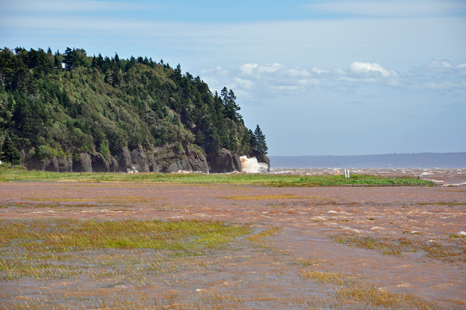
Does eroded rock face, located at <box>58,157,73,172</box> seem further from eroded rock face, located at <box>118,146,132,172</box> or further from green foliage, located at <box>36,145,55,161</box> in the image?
eroded rock face, located at <box>118,146,132,172</box>

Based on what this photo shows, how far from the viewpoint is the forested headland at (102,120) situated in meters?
113

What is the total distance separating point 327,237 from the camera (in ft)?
70.8

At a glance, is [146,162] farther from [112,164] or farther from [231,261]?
[231,261]

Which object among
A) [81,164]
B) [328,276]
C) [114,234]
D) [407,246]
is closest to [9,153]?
[81,164]

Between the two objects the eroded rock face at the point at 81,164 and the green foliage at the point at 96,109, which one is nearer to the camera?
the green foliage at the point at 96,109

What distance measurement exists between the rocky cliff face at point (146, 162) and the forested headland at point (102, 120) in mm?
234

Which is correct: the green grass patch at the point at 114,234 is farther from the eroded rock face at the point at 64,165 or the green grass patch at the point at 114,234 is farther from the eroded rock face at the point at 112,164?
the eroded rock face at the point at 112,164

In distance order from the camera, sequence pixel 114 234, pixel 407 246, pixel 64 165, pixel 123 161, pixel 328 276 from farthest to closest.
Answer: pixel 123 161 < pixel 64 165 < pixel 114 234 < pixel 407 246 < pixel 328 276

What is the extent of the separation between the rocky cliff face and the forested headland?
0.77 feet

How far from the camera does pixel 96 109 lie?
467 ft

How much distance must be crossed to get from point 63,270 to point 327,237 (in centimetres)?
1123

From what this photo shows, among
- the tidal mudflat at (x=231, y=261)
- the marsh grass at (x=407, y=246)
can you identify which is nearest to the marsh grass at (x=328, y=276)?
the tidal mudflat at (x=231, y=261)

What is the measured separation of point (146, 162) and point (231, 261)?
13480cm

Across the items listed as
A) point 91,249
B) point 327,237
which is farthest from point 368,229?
point 91,249
